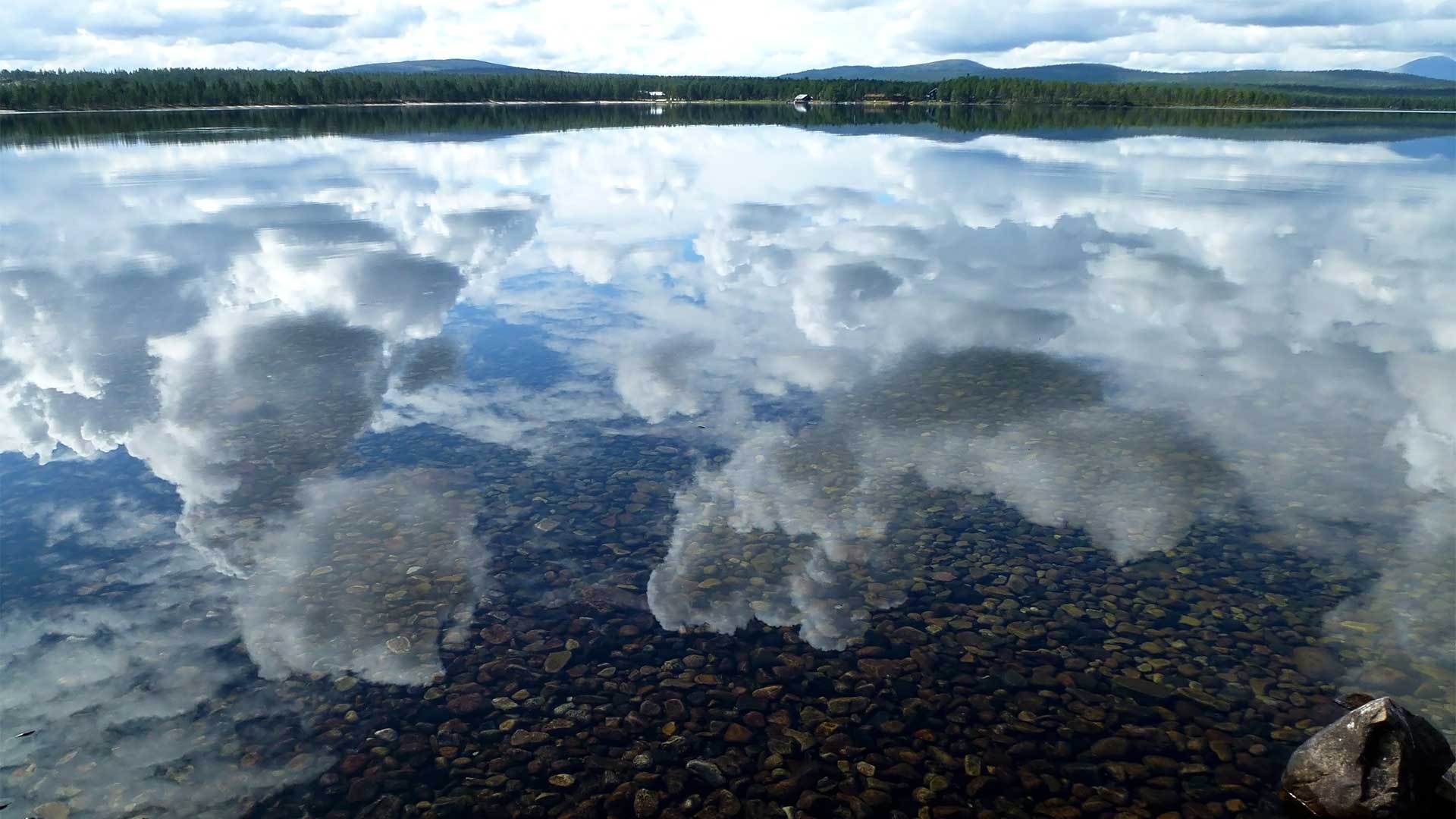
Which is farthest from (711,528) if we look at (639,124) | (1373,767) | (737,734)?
(639,124)

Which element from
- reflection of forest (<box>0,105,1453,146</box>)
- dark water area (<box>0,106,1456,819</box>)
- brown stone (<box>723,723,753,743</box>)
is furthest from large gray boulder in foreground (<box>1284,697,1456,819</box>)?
reflection of forest (<box>0,105,1453,146</box>)

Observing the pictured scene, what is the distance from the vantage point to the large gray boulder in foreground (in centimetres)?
791

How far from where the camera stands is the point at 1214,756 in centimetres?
890

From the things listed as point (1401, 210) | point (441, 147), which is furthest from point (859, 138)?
point (1401, 210)

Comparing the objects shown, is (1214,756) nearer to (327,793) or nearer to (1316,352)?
(327,793)

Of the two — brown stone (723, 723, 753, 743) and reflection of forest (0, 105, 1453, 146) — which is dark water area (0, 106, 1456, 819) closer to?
brown stone (723, 723, 753, 743)

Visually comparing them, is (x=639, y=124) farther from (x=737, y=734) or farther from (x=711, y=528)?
(x=737, y=734)

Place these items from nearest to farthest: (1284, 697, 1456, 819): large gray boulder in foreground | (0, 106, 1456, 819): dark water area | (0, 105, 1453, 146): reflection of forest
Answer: (1284, 697, 1456, 819): large gray boulder in foreground → (0, 106, 1456, 819): dark water area → (0, 105, 1453, 146): reflection of forest

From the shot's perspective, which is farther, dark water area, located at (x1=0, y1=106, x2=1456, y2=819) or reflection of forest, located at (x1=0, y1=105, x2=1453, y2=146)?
reflection of forest, located at (x1=0, y1=105, x2=1453, y2=146)

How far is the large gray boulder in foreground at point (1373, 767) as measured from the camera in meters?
7.91

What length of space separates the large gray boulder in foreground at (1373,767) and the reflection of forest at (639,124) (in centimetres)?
10099

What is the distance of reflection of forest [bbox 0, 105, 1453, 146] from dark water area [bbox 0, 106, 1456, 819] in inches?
3255

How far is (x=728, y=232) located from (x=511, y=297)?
482 inches

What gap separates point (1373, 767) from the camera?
315 inches
